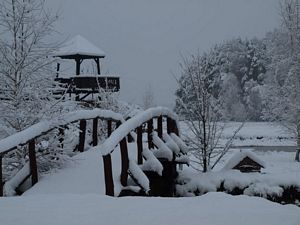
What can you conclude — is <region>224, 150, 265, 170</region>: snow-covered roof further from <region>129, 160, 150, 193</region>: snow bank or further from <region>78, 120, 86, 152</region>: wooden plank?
<region>129, 160, 150, 193</region>: snow bank

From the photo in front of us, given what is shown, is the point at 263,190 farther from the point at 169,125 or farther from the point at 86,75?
the point at 86,75

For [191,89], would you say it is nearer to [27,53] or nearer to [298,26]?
[27,53]

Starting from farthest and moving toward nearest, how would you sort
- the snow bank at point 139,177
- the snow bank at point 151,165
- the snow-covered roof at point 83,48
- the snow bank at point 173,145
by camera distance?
the snow-covered roof at point 83,48, the snow bank at point 173,145, the snow bank at point 151,165, the snow bank at point 139,177

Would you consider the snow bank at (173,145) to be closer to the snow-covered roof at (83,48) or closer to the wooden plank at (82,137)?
the wooden plank at (82,137)

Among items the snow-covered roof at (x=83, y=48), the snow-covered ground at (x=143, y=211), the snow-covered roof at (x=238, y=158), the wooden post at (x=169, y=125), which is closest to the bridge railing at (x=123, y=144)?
the snow-covered ground at (x=143, y=211)

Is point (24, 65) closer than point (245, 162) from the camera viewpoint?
Yes

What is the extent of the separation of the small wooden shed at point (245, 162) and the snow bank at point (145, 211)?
5594 millimetres

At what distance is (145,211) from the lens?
4.06m

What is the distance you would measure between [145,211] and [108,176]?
218 centimetres

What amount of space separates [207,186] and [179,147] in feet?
6.94

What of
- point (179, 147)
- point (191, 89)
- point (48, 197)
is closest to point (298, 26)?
point (191, 89)

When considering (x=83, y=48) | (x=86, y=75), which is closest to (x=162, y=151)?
(x=86, y=75)

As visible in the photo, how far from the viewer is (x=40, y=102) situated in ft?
28.8

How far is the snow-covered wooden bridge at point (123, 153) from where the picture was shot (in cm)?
620
